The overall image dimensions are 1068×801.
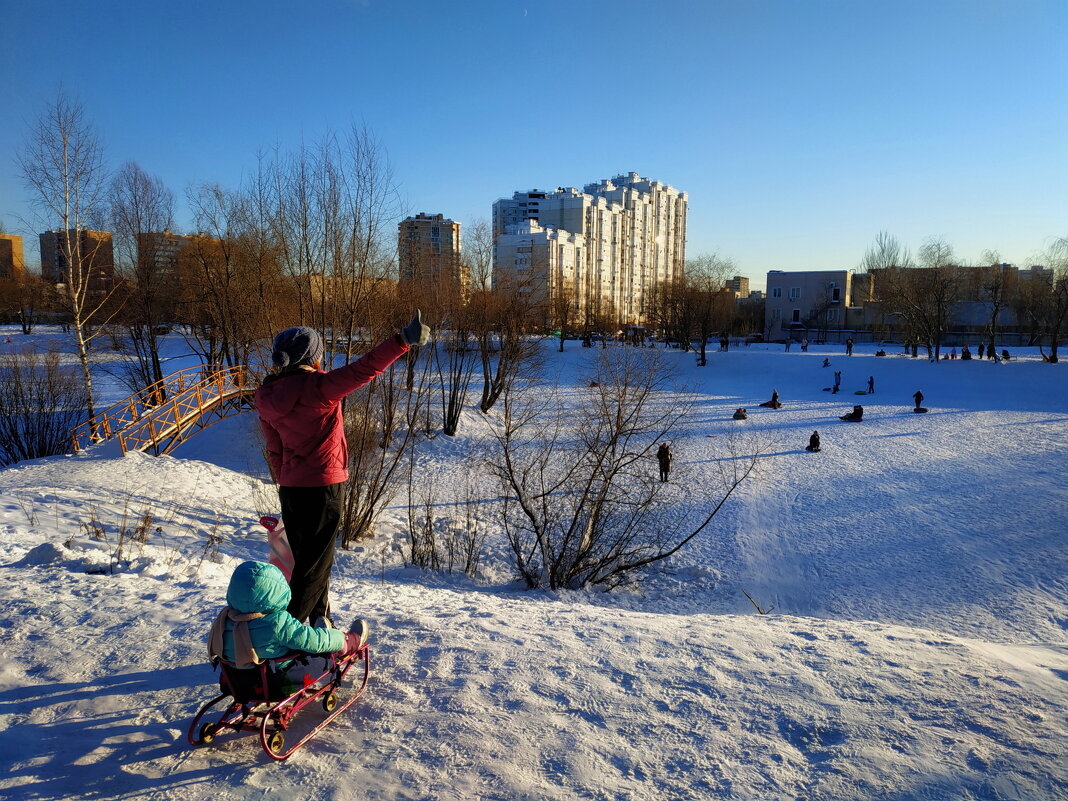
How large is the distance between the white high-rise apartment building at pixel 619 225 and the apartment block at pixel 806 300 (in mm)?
12923

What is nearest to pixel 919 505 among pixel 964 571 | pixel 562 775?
pixel 964 571

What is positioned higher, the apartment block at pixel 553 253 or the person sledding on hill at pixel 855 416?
the apartment block at pixel 553 253

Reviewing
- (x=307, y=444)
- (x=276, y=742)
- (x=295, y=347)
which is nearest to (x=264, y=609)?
(x=276, y=742)

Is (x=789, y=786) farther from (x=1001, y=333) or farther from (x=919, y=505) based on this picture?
(x=1001, y=333)

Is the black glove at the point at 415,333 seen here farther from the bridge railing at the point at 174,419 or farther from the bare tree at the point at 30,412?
the bare tree at the point at 30,412

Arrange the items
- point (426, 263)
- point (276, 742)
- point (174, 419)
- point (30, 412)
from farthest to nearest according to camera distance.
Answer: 1. point (426, 263)
2. point (30, 412)
3. point (174, 419)
4. point (276, 742)

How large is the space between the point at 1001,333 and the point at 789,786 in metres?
75.4

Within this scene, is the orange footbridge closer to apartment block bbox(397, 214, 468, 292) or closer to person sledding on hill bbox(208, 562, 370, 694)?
apartment block bbox(397, 214, 468, 292)

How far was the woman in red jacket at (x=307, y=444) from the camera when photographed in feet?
11.3

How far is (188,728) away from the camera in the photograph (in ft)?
10.2

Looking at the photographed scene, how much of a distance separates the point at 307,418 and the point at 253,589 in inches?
41.6

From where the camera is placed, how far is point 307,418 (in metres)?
3.50

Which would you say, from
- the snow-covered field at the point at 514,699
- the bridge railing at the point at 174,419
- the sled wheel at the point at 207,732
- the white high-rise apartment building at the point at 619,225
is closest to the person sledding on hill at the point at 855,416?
the snow-covered field at the point at 514,699

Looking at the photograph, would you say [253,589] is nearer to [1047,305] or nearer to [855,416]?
[855,416]
